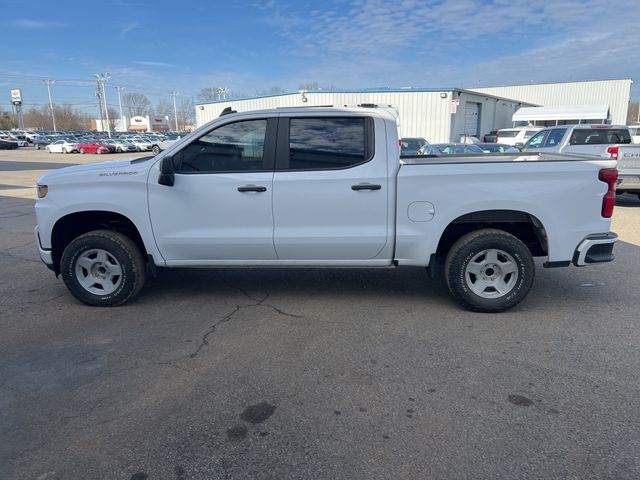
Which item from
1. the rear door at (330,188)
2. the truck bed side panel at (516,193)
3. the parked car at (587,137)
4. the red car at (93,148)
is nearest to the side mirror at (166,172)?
the rear door at (330,188)

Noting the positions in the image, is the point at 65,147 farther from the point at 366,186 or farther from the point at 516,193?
the point at 516,193

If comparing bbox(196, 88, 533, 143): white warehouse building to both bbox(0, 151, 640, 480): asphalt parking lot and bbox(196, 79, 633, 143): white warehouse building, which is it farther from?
bbox(0, 151, 640, 480): asphalt parking lot

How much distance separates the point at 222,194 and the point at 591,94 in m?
64.7

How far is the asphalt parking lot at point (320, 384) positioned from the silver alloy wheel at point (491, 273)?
10.7 inches

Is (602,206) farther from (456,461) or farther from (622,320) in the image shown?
(456,461)

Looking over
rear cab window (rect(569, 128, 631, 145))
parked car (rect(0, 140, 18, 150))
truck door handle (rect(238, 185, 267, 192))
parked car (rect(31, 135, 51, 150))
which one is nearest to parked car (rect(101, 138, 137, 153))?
parked car (rect(0, 140, 18, 150))

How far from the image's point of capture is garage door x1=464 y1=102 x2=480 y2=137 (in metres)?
32.8

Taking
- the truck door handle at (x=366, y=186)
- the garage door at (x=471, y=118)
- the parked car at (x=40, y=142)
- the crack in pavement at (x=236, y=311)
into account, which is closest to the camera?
the crack in pavement at (x=236, y=311)

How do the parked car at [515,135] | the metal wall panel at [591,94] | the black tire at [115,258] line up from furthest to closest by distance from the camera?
the metal wall panel at [591,94] < the parked car at [515,135] < the black tire at [115,258]

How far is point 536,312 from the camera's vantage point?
188 inches

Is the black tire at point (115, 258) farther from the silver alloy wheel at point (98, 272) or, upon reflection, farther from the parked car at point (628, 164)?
the parked car at point (628, 164)

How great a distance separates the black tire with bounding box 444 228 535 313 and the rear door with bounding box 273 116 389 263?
760mm

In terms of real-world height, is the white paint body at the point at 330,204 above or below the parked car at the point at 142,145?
below

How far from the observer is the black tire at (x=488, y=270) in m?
4.60
